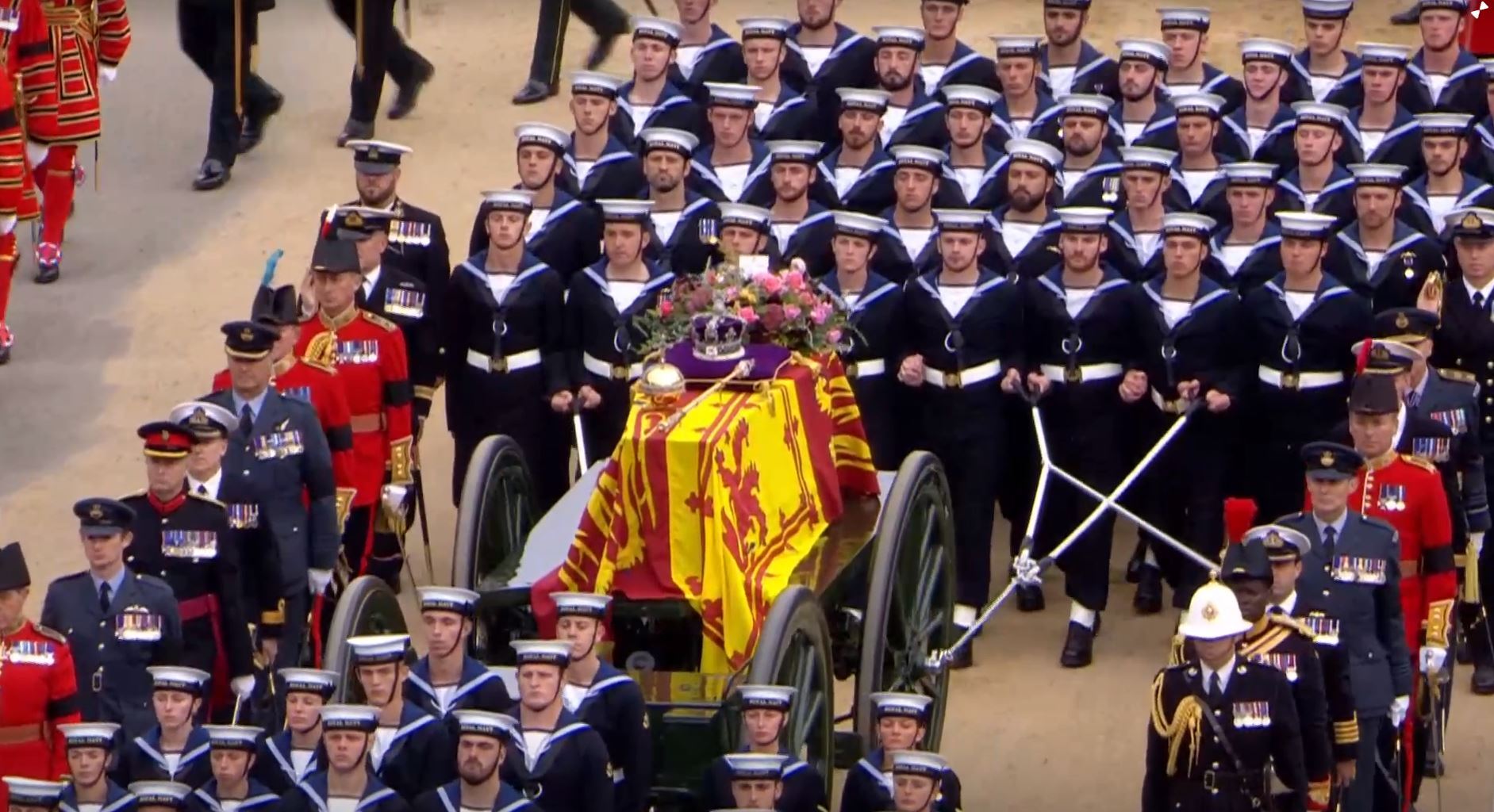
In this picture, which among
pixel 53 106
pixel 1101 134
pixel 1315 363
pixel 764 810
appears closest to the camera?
pixel 764 810

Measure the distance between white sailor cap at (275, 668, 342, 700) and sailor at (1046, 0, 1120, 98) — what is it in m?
5.79

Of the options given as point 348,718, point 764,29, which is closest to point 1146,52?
point 764,29

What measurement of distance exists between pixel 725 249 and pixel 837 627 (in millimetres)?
1585

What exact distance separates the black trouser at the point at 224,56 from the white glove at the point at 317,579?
17.7ft

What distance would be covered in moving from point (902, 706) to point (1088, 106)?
4.33 metres

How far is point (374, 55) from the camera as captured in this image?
20094 mm

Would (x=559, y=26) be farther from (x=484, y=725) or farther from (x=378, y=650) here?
(x=484, y=725)

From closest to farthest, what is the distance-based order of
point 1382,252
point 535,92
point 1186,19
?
point 1382,252 → point 1186,19 → point 535,92

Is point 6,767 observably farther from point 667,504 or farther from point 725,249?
point 725,249

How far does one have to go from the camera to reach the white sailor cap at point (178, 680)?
43.7 ft

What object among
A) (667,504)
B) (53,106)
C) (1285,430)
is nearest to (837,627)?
(667,504)

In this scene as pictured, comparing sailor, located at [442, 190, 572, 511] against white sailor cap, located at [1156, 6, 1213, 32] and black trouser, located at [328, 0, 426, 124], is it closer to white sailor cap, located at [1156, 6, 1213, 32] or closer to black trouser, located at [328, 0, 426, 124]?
white sailor cap, located at [1156, 6, 1213, 32]

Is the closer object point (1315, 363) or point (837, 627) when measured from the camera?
point (837, 627)

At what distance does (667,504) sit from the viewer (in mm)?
13508
